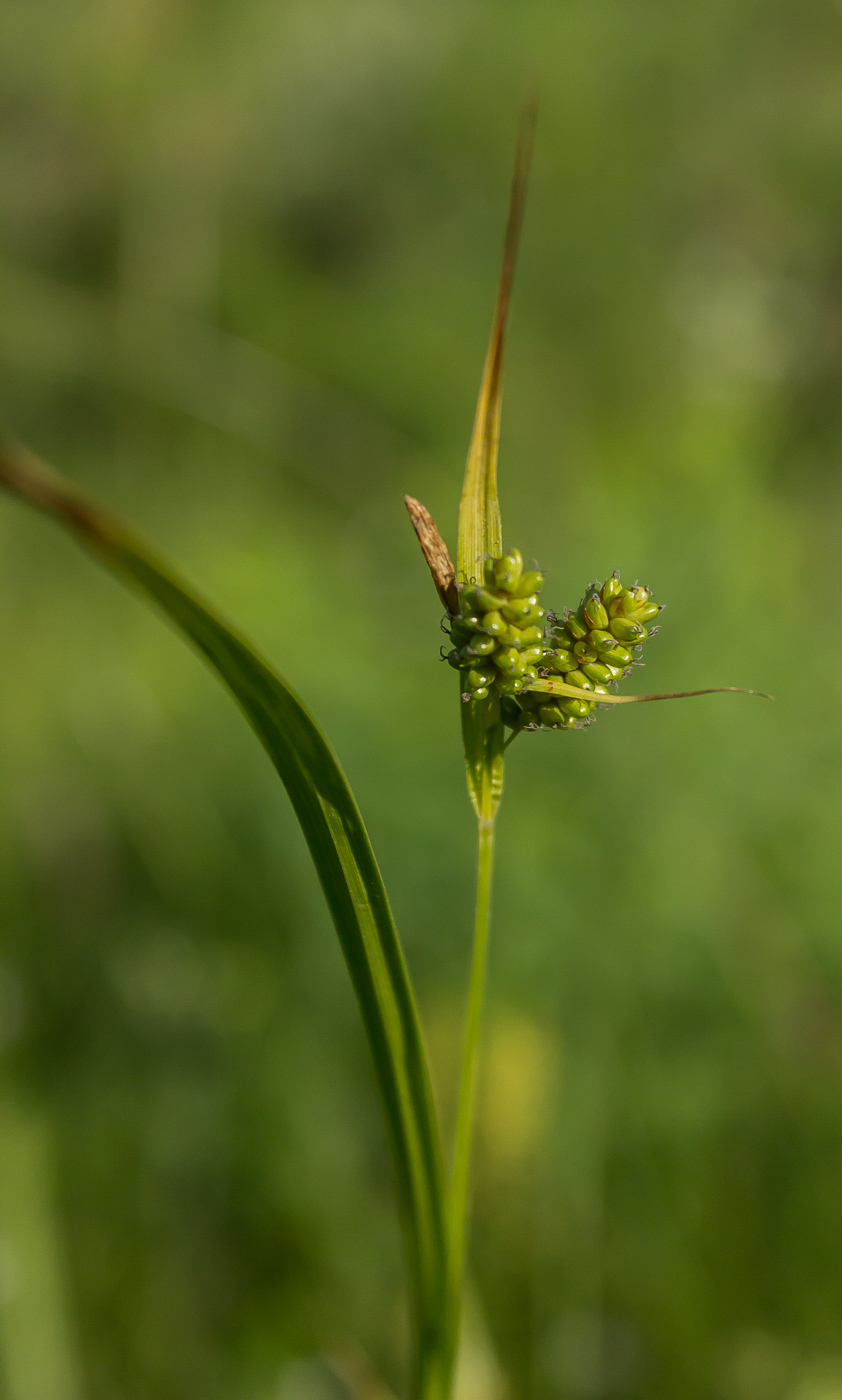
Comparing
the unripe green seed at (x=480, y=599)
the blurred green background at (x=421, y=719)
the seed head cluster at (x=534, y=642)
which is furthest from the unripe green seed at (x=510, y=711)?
the blurred green background at (x=421, y=719)

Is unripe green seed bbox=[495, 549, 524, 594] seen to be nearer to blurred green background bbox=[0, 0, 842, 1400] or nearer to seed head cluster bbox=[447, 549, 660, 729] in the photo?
seed head cluster bbox=[447, 549, 660, 729]

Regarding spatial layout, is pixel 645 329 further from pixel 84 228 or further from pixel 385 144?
pixel 84 228

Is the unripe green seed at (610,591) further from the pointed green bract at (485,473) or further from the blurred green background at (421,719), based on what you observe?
the blurred green background at (421,719)

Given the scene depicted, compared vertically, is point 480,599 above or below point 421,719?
below

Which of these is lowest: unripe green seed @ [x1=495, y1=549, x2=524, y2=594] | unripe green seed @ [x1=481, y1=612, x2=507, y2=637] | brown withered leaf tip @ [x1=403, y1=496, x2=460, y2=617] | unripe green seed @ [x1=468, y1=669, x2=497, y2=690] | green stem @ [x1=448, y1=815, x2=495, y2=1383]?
green stem @ [x1=448, y1=815, x2=495, y2=1383]

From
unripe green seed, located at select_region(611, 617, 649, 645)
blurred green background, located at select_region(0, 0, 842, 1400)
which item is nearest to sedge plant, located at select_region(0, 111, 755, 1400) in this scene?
unripe green seed, located at select_region(611, 617, 649, 645)

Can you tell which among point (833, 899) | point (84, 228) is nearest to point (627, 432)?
point (833, 899)

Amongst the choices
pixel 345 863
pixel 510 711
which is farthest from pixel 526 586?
pixel 345 863

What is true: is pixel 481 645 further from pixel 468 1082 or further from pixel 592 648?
pixel 468 1082
